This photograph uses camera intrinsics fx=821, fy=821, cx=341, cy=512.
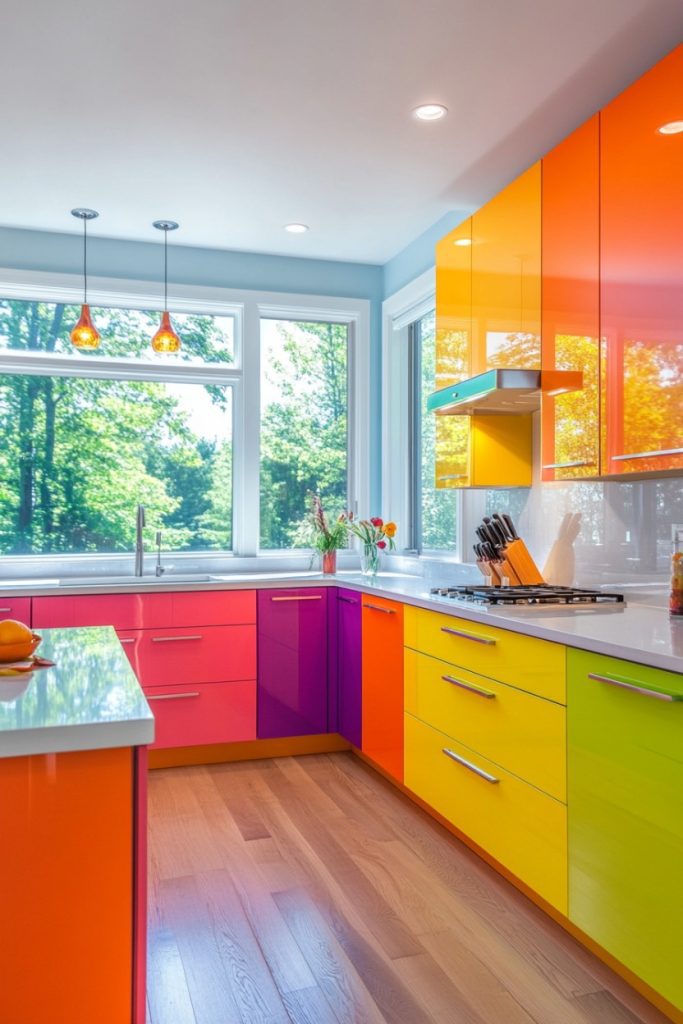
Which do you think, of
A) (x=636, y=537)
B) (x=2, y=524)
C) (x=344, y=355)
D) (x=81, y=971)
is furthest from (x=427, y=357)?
(x=81, y=971)

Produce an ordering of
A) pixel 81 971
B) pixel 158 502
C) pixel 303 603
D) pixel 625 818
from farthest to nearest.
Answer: pixel 158 502 → pixel 303 603 → pixel 625 818 → pixel 81 971

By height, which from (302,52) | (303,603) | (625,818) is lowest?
(625,818)

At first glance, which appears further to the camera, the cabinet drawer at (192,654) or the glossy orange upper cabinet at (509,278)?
the cabinet drawer at (192,654)

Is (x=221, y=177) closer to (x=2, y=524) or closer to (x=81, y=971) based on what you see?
(x=2, y=524)

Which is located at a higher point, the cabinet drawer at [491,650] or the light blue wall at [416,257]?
the light blue wall at [416,257]

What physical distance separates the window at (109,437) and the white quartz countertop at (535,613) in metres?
0.56

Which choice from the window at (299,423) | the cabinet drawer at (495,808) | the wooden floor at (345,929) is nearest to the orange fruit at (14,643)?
the wooden floor at (345,929)

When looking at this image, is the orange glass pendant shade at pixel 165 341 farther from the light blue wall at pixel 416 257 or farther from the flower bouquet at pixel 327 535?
the light blue wall at pixel 416 257

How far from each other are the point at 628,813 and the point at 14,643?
1394mm

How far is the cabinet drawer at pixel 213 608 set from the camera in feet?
12.5

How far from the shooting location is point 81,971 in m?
1.15

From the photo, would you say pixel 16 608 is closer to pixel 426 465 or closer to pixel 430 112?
pixel 426 465

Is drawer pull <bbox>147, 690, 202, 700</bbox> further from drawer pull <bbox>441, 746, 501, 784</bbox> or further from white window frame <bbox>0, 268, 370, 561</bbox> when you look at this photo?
drawer pull <bbox>441, 746, 501, 784</bbox>

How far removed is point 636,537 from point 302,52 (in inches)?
73.8
